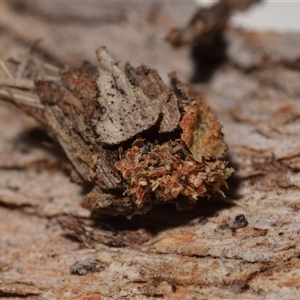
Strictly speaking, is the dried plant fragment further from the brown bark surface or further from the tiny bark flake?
the tiny bark flake

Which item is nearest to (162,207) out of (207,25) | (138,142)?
(138,142)

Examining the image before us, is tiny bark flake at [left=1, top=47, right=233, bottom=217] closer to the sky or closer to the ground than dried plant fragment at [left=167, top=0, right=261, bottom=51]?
closer to the ground

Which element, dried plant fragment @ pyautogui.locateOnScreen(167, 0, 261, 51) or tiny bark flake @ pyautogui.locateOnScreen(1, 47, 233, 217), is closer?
tiny bark flake @ pyautogui.locateOnScreen(1, 47, 233, 217)

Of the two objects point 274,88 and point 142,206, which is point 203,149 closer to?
point 142,206

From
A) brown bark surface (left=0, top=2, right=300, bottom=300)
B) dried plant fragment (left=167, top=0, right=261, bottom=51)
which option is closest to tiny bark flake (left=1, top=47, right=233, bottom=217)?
brown bark surface (left=0, top=2, right=300, bottom=300)

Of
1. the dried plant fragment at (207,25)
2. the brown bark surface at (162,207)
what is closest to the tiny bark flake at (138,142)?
the brown bark surface at (162,207)

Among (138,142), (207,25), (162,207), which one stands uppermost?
(207,25)

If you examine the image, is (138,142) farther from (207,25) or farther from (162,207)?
(207,25)
